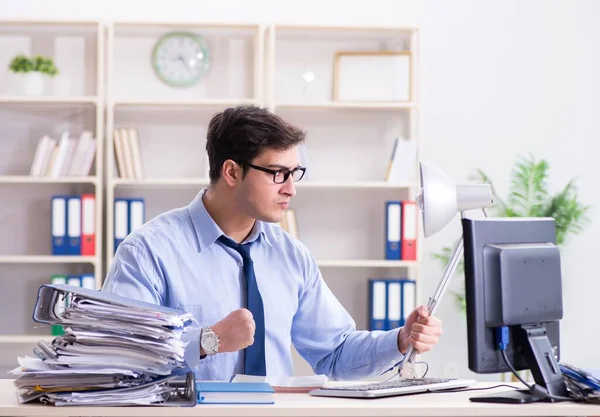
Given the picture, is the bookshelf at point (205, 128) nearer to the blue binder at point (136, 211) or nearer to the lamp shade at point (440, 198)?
the blue binder at point (136, 211)

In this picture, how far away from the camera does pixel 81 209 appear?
4691mm

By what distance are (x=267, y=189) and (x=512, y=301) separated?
0.76m

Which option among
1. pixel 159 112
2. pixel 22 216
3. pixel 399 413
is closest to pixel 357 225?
pixel 159 112

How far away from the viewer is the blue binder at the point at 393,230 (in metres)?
4.78

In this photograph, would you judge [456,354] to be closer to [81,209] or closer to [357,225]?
[357,225]

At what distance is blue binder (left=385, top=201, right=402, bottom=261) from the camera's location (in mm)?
4777

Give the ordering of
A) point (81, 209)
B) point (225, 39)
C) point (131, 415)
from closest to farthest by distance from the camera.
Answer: point (131, 415) → point (81, 209) → point (225, 39)

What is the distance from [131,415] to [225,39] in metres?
3.46

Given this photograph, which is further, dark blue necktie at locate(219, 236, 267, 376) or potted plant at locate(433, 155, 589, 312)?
potted plant at locate(433, 155, 589, 312)

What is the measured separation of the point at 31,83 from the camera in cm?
475

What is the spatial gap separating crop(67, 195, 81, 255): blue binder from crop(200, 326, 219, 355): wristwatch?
2.85 metres

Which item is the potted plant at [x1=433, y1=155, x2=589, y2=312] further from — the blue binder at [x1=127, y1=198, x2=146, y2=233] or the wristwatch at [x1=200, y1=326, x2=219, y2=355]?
the wristwatch at [x1=200, y1=326, x2=219, y2=355]

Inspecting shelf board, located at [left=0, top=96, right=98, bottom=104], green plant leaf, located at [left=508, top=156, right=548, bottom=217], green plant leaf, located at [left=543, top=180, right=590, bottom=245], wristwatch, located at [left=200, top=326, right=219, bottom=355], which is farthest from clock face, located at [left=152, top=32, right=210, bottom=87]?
wristwatch, located at [left=200, top=326, right=219, bottom=355]

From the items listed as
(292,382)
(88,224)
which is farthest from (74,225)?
(292,382)
